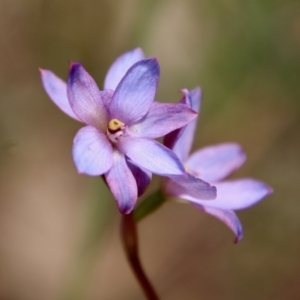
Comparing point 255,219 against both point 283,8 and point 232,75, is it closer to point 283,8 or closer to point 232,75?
point 232,75

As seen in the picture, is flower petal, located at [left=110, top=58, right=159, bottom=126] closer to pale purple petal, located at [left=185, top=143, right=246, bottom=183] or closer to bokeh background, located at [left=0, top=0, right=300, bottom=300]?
pale purple petal, located at [left=185, top=143, right=246, bottom=183]

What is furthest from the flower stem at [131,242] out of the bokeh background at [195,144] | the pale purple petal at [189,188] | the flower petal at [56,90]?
the bokeh background at [195,144]

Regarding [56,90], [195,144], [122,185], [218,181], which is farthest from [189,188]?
[195,144]

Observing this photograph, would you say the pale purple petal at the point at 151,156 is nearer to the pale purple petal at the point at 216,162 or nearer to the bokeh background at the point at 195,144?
the pale purple petal at the point at 216,162

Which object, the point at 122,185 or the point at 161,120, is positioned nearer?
the point at 122,185

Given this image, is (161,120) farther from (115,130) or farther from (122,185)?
(122,185)

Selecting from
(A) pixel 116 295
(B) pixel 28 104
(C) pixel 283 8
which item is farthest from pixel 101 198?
(C) pixel 283 8

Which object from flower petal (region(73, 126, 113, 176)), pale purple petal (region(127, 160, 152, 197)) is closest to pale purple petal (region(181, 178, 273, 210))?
pale purple petal (region(127, 160, 152, 197))
